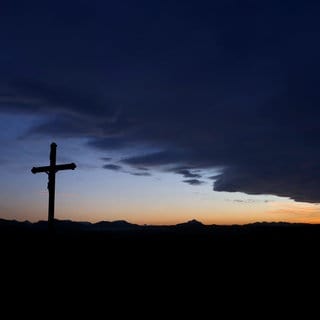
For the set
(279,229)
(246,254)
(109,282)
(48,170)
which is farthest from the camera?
(48,170)

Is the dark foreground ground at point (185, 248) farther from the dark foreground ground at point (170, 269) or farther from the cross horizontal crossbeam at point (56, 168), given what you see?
the cross horizontal crossbeam at point (56, 168)

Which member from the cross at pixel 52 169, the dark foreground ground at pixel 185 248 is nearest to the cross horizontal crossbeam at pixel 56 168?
the cross at pixel 52 169

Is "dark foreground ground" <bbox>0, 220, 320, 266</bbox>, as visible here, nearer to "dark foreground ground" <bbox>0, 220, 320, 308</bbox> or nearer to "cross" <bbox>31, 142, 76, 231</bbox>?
"dark foreground ground" <bbox>0, 220, 320, 308</bbox>

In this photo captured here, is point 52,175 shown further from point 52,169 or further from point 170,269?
point 170,269

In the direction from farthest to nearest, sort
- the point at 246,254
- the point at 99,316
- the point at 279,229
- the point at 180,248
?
the point at 279,229, the point at 180,248, the point at 246,254, the point at 99,316

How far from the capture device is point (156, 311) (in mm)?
8172

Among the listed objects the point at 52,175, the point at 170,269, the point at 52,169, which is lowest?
the point at 170,269

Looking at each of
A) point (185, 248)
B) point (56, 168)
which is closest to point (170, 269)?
point (185, 248)

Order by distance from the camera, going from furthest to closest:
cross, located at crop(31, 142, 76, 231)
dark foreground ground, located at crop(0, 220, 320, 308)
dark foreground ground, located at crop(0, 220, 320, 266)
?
1. cross, located at crop(31, 142, 76, 231)
2. dark foreground ground, located at crop(0, 220, 320, 266)
3. dark foreground ground, located at crop(0, 220, 320, 308)

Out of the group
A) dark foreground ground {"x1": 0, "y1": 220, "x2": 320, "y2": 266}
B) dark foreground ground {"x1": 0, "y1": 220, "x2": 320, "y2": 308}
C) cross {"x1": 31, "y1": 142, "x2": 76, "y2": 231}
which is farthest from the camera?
cross {"x1": 31, "y1": 142, "x2": 76, "y2": 231}

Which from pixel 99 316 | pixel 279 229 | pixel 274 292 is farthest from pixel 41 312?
pixel 279 229

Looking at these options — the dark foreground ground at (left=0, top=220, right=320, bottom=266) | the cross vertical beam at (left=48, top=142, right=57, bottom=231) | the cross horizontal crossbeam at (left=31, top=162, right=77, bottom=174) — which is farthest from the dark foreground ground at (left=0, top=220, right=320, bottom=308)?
the cross horizontal crossbeam at (left=31, top=162, right=77, bottom=174)

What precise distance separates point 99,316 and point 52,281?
82.2 inches

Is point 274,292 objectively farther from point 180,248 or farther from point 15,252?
point 15,252
